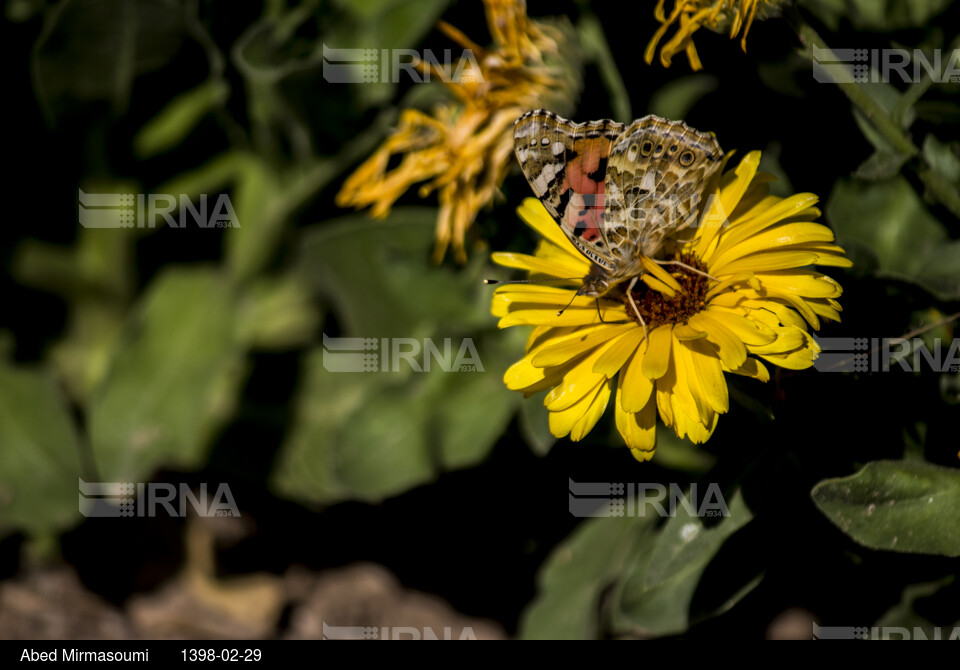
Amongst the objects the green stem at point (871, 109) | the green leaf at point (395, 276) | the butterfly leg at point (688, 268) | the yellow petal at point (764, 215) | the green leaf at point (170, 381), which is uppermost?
the green stem at point (871, 109)

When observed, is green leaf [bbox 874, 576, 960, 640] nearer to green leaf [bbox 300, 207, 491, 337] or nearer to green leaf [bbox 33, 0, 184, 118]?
green leaf [bbox 300, 207, 491, 337]

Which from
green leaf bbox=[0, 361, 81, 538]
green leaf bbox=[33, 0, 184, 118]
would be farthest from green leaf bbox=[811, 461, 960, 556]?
green leaf bbox=[0, 361, 81, 538]

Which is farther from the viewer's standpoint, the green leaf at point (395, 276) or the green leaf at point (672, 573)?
the green leaf at point (395, 276)

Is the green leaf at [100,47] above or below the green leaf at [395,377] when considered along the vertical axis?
above

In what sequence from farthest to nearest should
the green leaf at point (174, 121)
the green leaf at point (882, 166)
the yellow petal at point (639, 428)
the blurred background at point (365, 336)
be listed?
the green leaf at point (174, 121) < the blurred background at point (365, 336) < the green leaf at point (882, 166) < the yellow petal at point (639, 428)

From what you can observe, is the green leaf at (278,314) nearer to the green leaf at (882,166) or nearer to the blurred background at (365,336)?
the blurred background at (365,336)

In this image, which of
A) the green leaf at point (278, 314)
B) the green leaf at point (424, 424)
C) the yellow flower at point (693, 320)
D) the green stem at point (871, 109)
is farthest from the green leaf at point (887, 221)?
the green leaf at point (278, 314)
